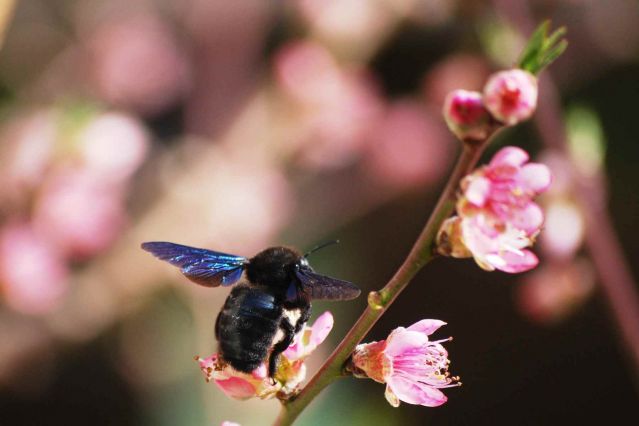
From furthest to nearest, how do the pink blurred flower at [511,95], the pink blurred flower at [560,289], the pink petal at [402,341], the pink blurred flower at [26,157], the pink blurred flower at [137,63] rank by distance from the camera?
1. the pink blurred flower at [137,63]
2. the pink blurred flower at [26,157]
3. the pink blurred flower at [560,289]
4. the pink petal at [402,341]
5. the pink blurred flower at [511,95]

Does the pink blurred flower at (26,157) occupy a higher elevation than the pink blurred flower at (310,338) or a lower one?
higher

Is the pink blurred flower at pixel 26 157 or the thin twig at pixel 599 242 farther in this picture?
the pink blurred flower at pixel 26 157

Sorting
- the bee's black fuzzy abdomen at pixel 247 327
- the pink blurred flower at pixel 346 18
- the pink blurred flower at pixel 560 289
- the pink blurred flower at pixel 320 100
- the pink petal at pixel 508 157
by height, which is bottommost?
the pink blurred flower at pixel 560 289

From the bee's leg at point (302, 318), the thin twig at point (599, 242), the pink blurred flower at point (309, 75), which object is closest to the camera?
the bee's leg at point (302, 318)

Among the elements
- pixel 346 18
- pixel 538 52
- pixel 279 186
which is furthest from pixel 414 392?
pixel 346 18

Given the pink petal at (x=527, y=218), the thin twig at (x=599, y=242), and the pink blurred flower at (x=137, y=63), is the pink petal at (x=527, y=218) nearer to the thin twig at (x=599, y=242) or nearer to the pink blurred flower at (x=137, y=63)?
the thin twig at (x=599, y=242)

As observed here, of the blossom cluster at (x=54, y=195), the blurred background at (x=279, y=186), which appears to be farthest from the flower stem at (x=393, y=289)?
the blossom cluster at (x=54, y=195)

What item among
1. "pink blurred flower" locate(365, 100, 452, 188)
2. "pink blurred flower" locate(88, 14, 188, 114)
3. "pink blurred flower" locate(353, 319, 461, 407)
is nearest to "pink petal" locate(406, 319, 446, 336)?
"pink blurred flower" locate(353, 319, 461, 407)
